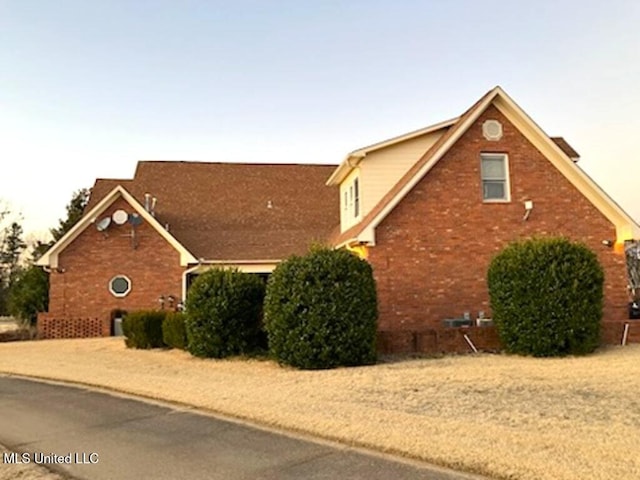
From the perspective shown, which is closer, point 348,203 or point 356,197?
point 356,197

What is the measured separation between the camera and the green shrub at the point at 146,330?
19547 mm

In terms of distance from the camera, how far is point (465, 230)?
1900 cm

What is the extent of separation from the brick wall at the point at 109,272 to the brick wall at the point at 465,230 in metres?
10.2

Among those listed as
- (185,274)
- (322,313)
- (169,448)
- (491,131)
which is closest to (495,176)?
(491,131)

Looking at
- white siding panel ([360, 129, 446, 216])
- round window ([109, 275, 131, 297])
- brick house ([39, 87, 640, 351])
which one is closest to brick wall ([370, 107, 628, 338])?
brick house ([39, 87, 640, 351])

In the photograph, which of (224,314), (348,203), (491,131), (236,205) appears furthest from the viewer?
(236,205)

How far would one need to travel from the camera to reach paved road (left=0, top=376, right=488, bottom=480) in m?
6.29

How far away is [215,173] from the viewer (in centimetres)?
3209

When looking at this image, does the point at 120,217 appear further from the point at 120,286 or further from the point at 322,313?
the point at 322,313

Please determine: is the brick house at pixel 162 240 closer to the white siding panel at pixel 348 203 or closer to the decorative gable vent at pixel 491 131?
the white siding panel at pixel 348 203

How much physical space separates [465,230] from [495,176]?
2054mm

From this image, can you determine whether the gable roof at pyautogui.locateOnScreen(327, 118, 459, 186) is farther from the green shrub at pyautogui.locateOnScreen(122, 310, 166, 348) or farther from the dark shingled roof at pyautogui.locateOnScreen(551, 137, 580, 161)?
the green shrub at pyautogui.locateOnScreen(122, 310, 166, 348)

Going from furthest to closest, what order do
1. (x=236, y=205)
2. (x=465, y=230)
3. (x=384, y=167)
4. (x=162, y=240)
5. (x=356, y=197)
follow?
(x=236, y=205), (x=162, y=240), (x=356, y=197), (x=384, y=167), (x=465, y=230)

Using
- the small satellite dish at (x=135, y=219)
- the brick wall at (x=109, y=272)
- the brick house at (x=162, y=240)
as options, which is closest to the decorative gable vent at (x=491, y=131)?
the brick house at (x=162, y=240)
